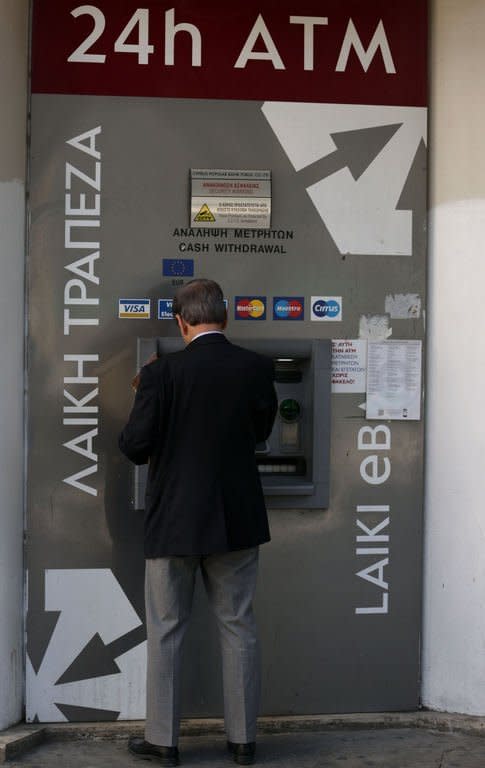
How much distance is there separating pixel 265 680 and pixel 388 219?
195 centimetres

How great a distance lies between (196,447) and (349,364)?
2.96ft

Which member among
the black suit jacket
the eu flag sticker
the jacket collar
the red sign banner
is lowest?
the black suit jacket

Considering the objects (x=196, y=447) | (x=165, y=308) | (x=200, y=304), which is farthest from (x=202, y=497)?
(x=165, y=308)

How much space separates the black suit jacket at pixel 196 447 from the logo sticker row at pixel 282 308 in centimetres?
49

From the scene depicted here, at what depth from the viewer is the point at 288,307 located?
13.7 ft

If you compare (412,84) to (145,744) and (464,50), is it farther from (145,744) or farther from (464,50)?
(145,744)

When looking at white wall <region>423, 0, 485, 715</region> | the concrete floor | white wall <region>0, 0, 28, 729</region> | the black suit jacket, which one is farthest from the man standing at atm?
white wall <region>423, 0, 485, 715</region>

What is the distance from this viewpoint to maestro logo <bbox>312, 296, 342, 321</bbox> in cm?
418

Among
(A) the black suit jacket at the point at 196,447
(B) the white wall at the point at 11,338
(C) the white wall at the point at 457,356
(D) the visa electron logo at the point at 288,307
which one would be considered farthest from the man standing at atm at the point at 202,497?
(C) the white wall at the point at 457,356

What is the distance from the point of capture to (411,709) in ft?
14.1

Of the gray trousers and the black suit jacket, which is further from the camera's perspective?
the gray trousers

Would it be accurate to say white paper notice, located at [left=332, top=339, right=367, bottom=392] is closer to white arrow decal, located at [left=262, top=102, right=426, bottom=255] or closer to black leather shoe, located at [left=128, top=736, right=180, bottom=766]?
white arrow decal, located at [left=262, top=102, right=426, bottom=255]

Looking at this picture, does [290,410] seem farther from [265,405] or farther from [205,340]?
[205,340]

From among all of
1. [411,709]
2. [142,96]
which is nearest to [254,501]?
[411,709]
